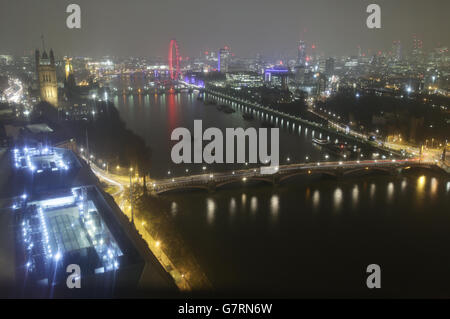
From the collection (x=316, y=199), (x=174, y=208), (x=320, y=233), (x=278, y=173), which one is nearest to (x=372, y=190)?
(x=316, y=199)

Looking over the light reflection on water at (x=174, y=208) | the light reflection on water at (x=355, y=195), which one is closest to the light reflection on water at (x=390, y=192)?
the light reflection on water at (x=355, y=195)

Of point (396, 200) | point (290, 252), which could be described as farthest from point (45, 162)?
point (396, 200)

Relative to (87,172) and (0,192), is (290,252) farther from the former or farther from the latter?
(0,192)

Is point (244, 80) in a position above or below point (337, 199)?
above

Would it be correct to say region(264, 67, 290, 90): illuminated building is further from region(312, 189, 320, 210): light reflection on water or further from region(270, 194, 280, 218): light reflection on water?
region(270, 194, 280, 218): light reflection on water

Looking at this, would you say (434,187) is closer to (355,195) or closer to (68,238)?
(355,195)

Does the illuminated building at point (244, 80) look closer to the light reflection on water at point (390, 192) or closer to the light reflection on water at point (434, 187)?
the light reflection on water at point (434, 187)

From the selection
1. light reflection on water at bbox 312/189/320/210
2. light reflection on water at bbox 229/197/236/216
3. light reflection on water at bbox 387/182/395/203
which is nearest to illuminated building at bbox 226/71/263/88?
light reflection on water at bbox 387/182/395/203
